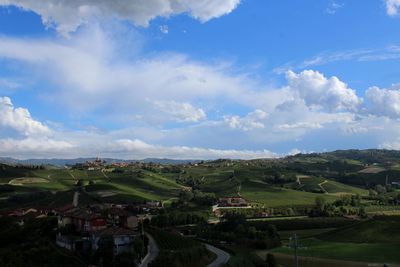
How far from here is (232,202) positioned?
17300cm

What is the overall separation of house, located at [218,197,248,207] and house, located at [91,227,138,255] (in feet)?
307

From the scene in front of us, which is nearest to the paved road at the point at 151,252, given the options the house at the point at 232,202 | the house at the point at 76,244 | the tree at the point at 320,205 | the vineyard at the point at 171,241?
the vineyard at the point at 171,241

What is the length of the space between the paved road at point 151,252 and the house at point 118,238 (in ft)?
10.4

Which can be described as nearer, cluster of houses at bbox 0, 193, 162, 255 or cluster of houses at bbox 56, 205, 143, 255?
cluster of houses at bbox 56, 205, 143, 255

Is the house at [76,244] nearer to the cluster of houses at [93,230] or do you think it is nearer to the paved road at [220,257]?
the cluster of houses at [93,230]

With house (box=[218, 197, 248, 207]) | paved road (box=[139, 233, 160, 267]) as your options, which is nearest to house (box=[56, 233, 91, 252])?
paved road (box=[139, 233, 160, 267])

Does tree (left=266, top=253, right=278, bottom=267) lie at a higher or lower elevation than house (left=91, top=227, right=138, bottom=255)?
lower

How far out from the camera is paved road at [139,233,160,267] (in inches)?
2696

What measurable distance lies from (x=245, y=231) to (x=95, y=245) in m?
43.8

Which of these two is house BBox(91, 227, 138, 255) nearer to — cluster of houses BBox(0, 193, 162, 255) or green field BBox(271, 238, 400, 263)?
cluster of houses BBox(0, 193, 162, 255)

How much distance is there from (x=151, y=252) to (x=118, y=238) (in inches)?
210

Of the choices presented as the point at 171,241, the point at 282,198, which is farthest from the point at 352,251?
the point at 282,198

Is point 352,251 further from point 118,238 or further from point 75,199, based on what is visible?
point 75,199

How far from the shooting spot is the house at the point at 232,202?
170m
